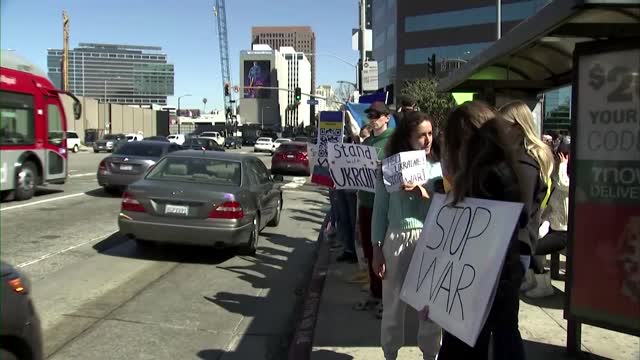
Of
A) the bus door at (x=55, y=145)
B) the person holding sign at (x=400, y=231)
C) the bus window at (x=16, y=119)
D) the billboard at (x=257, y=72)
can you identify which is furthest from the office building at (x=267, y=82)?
the person holding sign at (x=400, y=231)

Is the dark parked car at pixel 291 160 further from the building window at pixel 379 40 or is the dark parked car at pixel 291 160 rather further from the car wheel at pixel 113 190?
the building window at pixel 379 40

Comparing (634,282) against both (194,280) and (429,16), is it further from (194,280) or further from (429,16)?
(429,16)

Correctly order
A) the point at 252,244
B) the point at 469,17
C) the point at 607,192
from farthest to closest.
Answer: the point at 469,17 < the point at 252,244 < the point at 607,192

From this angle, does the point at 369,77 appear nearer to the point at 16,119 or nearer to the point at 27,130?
the point at 27,130

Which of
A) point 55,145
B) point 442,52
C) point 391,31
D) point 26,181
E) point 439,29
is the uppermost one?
point 391,31

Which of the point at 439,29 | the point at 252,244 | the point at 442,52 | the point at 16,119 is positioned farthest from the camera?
the point at 439,29

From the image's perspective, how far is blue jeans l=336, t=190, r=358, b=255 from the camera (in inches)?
308

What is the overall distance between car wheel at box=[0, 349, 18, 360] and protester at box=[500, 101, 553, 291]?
8.75ft

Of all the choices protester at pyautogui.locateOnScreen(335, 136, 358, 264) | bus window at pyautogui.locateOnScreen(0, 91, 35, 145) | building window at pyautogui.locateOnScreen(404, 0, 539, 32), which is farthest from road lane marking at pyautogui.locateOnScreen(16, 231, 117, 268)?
building window at pyautogui.locateOnScreen(404, 0, 539, 32)

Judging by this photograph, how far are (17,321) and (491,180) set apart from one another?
2.49 metres

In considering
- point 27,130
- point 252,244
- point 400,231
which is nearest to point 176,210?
point 252,244

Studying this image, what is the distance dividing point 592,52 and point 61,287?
595cm

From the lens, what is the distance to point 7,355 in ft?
9.70

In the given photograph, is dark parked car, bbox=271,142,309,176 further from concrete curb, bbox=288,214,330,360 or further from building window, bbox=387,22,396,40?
building window, bbox=387,22,396,40
